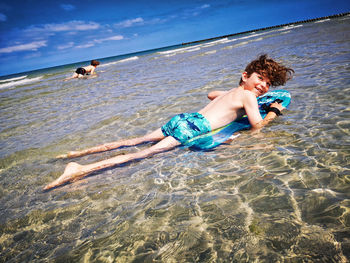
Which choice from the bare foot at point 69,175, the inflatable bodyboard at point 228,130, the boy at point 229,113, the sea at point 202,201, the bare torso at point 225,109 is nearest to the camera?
the sea at point 202,201

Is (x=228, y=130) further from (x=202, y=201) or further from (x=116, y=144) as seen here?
(x=116, y=144)

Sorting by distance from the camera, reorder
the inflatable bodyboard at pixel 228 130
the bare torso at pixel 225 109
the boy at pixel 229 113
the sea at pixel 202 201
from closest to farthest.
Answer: the sea at pixel 202 201 < the inflatable bodyboard at pixel 228 130 < the boy at pixel 229 113 < the bare torso at pixel 225 109

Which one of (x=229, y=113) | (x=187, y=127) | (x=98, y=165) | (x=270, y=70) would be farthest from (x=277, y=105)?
(x=98, y=165)

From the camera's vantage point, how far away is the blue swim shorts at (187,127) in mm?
3143

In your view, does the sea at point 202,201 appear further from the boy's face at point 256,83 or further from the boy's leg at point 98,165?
the boy's face at point 256,83

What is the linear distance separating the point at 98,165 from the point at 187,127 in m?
1.32

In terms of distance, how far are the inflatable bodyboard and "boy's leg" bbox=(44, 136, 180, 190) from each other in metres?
0.28

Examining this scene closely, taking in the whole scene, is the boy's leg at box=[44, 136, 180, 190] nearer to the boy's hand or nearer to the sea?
the sea

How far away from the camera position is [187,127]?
3.17 m

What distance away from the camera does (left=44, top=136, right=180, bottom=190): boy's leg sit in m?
2.57

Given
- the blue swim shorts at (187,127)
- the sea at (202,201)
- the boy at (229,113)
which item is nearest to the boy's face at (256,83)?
the boy at (229,113)

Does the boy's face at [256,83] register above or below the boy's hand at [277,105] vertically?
above

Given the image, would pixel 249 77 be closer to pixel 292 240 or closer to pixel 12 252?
pixel 292 240

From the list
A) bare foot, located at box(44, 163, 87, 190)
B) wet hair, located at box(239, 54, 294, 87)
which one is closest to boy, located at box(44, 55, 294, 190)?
wet hair, located at box(239, 54, 294, 87)
